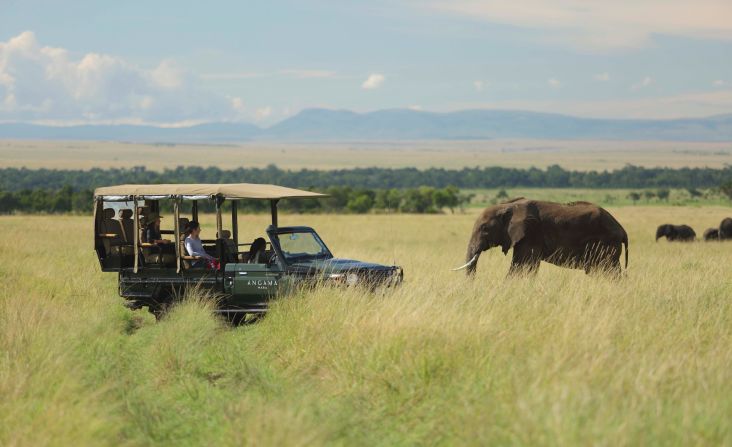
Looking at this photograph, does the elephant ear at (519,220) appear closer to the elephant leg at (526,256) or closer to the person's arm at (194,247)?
the elephant leg at (526,256)

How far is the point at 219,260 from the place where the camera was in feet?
47.5

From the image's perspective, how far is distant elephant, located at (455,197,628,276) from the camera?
1803 centimetres

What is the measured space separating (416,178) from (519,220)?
6585 inches

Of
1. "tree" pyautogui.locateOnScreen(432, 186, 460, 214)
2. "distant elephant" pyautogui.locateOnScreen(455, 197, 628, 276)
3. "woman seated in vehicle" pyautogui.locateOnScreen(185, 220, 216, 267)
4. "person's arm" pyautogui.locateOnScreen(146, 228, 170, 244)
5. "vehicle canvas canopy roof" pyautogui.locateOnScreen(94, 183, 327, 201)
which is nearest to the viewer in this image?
"vehicle canvas canopy roof" pyautogui.locateOnScreen(94, 183, 327, 201)

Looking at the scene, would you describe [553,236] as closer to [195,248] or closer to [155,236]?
[195,248]

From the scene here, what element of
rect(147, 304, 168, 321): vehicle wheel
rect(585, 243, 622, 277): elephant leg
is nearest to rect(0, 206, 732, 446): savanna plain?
rect(147, 304, 168, 321): vehicle wheel

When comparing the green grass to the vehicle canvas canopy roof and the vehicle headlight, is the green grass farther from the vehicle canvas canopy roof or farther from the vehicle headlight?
the vehicle headlight

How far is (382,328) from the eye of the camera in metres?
10.1

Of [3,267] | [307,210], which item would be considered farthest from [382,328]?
[307,210]

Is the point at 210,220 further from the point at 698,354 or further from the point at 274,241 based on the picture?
the point at 698,354

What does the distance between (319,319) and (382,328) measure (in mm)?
1322

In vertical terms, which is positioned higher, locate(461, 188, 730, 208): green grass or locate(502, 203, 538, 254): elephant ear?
locate(502, 203, 538, 254): elephant ear

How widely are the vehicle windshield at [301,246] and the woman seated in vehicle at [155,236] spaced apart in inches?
75.7

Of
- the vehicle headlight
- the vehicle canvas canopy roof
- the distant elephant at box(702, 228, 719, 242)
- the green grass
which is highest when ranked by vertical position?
the vehicle canvas canopy roof
